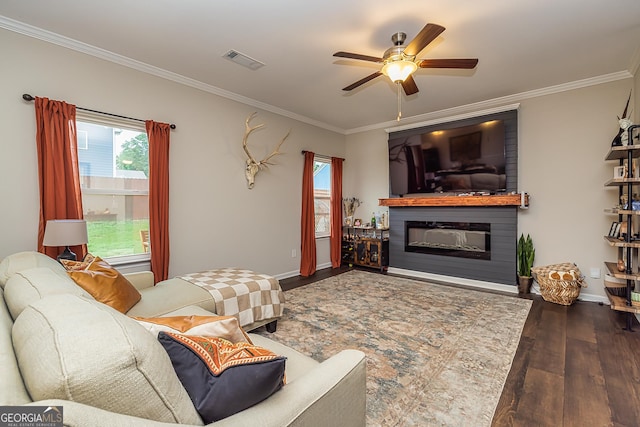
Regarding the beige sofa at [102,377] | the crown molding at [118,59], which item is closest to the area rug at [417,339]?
the beige sofa at [102,377]

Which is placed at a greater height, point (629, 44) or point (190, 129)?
point (629, 44)

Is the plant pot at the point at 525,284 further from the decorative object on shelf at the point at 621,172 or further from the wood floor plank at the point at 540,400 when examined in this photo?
the wood floor plank at the point at 540,400

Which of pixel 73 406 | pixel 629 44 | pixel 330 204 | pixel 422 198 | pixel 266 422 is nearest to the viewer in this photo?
pixel 73 406

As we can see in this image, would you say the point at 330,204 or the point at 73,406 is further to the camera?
the point at 330,204

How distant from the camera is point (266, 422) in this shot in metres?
0.82

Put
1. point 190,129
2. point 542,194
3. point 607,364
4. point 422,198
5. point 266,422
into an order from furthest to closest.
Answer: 1. point 422,198
2. point 542,194
3. point 190,129
4. point 607,364
5. point 266,422

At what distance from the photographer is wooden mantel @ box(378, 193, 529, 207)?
13.3ft

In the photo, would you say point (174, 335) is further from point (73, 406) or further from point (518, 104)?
point (518, 104)

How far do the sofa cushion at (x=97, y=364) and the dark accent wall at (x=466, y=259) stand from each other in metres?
4.52

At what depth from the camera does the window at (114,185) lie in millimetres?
3012

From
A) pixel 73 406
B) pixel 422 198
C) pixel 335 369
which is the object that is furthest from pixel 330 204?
pixel 73 406

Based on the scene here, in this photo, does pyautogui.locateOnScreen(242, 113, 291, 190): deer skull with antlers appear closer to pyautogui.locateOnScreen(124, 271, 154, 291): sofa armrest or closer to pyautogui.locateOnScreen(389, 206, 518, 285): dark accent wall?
pyautogui.locateOnScreen(124, 271, 154, 291): sofa armrest

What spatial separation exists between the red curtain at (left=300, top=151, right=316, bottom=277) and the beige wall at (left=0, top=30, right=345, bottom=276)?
108mm

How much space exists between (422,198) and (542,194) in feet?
5.17
